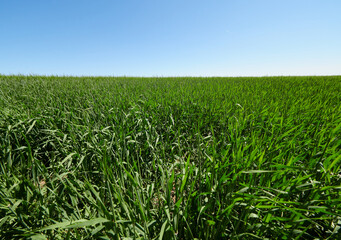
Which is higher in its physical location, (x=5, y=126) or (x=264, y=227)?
(x=5, y=126)

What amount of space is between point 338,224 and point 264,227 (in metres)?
0.45

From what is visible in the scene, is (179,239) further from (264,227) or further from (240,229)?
(264,227)

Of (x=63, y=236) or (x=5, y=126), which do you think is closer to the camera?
(x=63, y=236)

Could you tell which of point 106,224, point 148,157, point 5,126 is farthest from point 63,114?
point 106,224

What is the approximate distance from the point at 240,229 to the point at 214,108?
6.90ft

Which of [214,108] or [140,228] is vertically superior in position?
[214,108]

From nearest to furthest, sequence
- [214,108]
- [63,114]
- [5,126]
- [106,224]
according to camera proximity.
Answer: [106,224] < [5,126] < [63,114] < [214,108]

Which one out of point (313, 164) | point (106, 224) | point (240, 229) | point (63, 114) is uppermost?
point (63, 114)

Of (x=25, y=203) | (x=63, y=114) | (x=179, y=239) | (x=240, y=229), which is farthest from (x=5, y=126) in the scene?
(x=240, y=229)

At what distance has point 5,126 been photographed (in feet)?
7.52

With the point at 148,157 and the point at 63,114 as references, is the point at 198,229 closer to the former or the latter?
the point at 148,157

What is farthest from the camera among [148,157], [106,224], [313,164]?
[148,157]

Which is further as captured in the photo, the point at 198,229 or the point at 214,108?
the point at 214,108

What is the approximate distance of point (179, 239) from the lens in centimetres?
97
